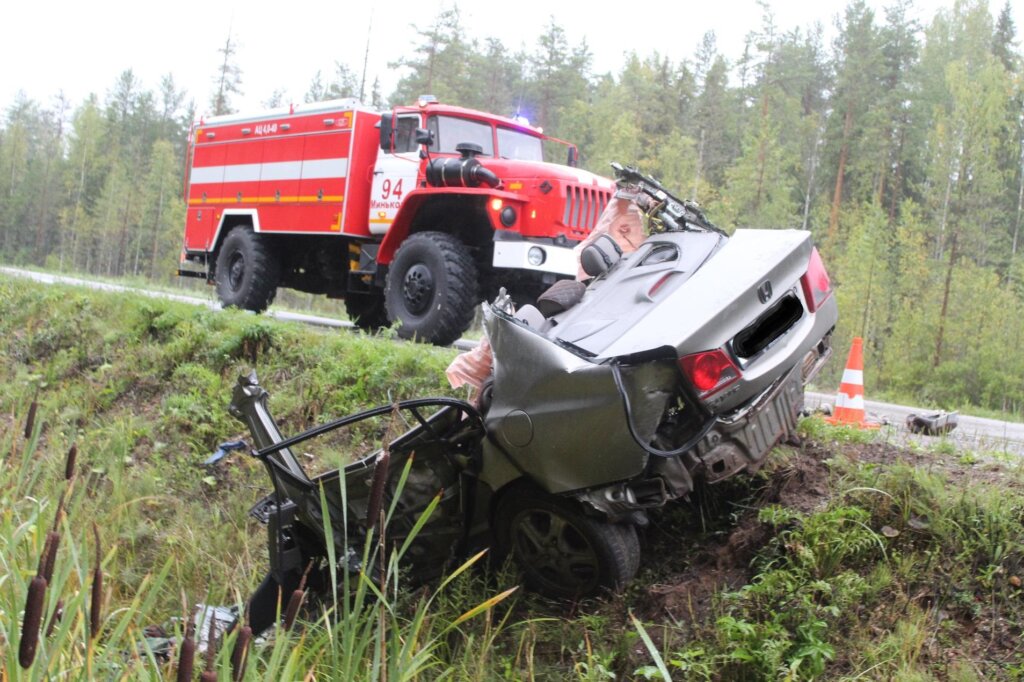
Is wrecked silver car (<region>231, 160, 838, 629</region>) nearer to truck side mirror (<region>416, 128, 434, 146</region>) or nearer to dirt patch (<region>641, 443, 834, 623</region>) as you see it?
dirt patch (<region>641, 443, 834, 623</region>)

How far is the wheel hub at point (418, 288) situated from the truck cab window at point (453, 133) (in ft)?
4.69

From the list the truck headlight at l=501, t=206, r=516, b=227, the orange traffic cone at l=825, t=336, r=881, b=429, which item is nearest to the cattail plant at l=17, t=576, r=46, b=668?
the orange traffic cone at l=825, t=336, r=881, b=429

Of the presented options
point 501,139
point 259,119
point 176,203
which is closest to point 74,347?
point 259,119

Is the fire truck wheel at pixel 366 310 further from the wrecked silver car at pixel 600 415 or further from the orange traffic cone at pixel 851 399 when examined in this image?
the wrecked silver car at pixel 600 415

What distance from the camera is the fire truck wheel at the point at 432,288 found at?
24.8ft

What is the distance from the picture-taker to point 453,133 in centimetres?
869

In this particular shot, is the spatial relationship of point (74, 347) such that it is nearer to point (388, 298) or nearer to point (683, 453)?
point (388, 298)

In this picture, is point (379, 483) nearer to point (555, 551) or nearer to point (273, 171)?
point (555, 551)

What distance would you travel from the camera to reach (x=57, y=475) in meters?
4.13

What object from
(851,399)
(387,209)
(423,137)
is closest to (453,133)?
(423,137)

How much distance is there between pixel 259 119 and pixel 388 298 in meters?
4.11

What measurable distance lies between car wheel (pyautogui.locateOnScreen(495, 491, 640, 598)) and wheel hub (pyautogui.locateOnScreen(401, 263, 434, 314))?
4.58 meters

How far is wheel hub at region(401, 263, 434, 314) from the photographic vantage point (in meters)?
7.80

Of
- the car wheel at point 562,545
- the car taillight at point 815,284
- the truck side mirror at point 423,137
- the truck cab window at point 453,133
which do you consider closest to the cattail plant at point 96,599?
the car wheel at point 562,545
